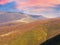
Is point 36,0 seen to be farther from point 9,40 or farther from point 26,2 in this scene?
point 9,40

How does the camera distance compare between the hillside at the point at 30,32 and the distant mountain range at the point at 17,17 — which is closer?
the hillside at the point at 30,32

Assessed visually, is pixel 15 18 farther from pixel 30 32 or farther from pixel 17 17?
pixel 30 32

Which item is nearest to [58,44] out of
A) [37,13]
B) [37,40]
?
[37,40]

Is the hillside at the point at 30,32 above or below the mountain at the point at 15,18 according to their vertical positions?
below

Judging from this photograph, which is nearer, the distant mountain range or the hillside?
the hillside

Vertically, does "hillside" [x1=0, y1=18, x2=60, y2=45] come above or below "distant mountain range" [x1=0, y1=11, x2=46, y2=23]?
below

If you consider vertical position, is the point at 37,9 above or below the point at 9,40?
above

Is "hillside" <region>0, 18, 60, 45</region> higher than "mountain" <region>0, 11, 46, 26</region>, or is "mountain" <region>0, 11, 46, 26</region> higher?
"mountain" <region>0, 11, 46, 26</region>

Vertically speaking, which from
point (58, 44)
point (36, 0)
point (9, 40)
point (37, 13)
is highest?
point (36, 0)
